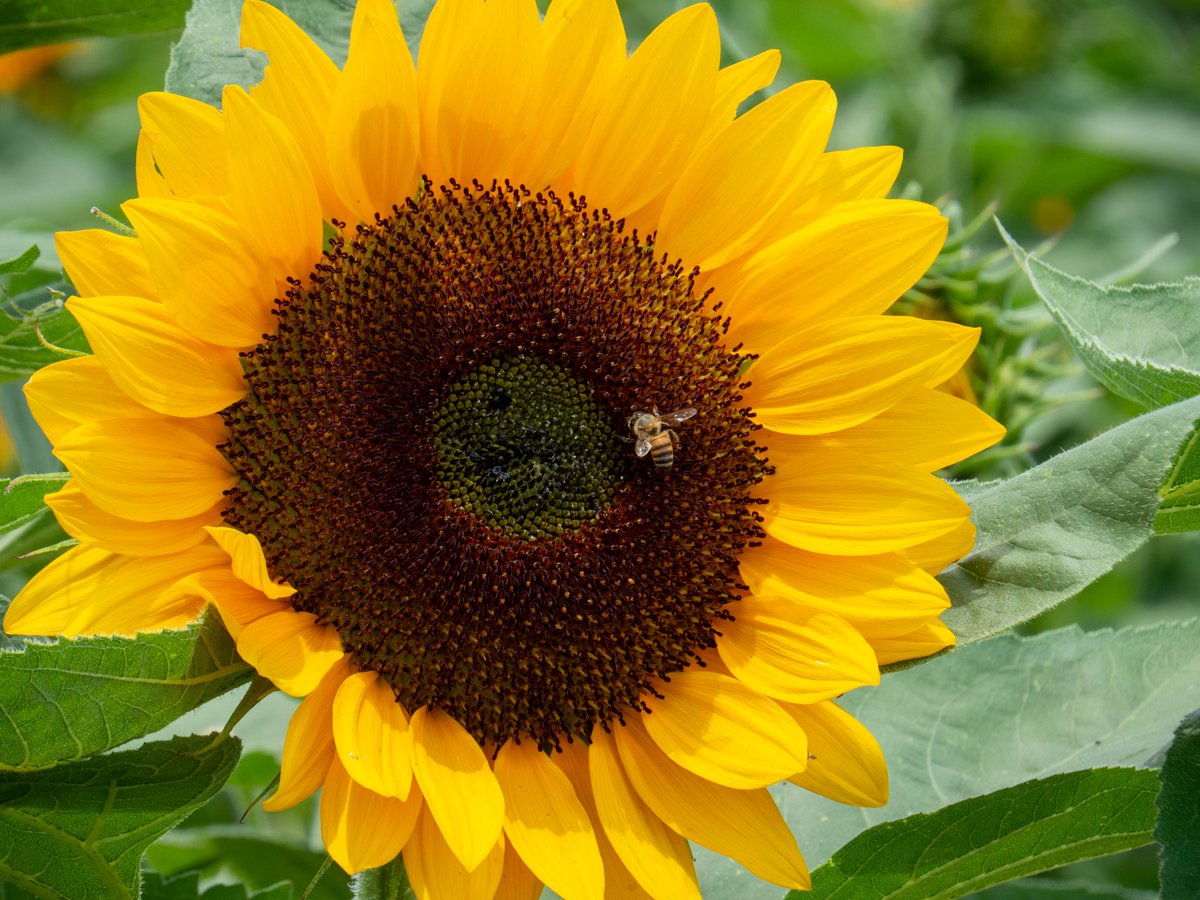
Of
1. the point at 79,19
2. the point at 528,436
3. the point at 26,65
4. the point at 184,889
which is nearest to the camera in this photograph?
the point at 528,436

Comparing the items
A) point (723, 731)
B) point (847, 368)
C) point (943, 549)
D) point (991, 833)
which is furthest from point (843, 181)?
point (991, 833)

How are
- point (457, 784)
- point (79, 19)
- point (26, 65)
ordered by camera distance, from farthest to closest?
point (26, 65)
point (79, 19)
point (457, 784)

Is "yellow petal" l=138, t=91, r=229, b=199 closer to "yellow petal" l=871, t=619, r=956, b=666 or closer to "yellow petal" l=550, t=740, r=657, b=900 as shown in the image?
"yellow petal" l=550, t=740, r=657, b=900

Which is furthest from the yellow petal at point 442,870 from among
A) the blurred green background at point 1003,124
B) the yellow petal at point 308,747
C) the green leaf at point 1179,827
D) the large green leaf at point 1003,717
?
the blurred green background at point 1003,124

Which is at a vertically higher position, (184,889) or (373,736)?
(373,736)

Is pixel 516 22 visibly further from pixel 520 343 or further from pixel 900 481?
pixel 900 481

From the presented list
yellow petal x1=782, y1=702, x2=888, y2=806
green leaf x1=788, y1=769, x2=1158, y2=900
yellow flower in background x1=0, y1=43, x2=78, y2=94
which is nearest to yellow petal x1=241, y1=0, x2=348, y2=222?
yellow petal x1=782, y1=702, x2=888, y2=806

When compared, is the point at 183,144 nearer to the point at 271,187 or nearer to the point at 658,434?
the point at 271,187
